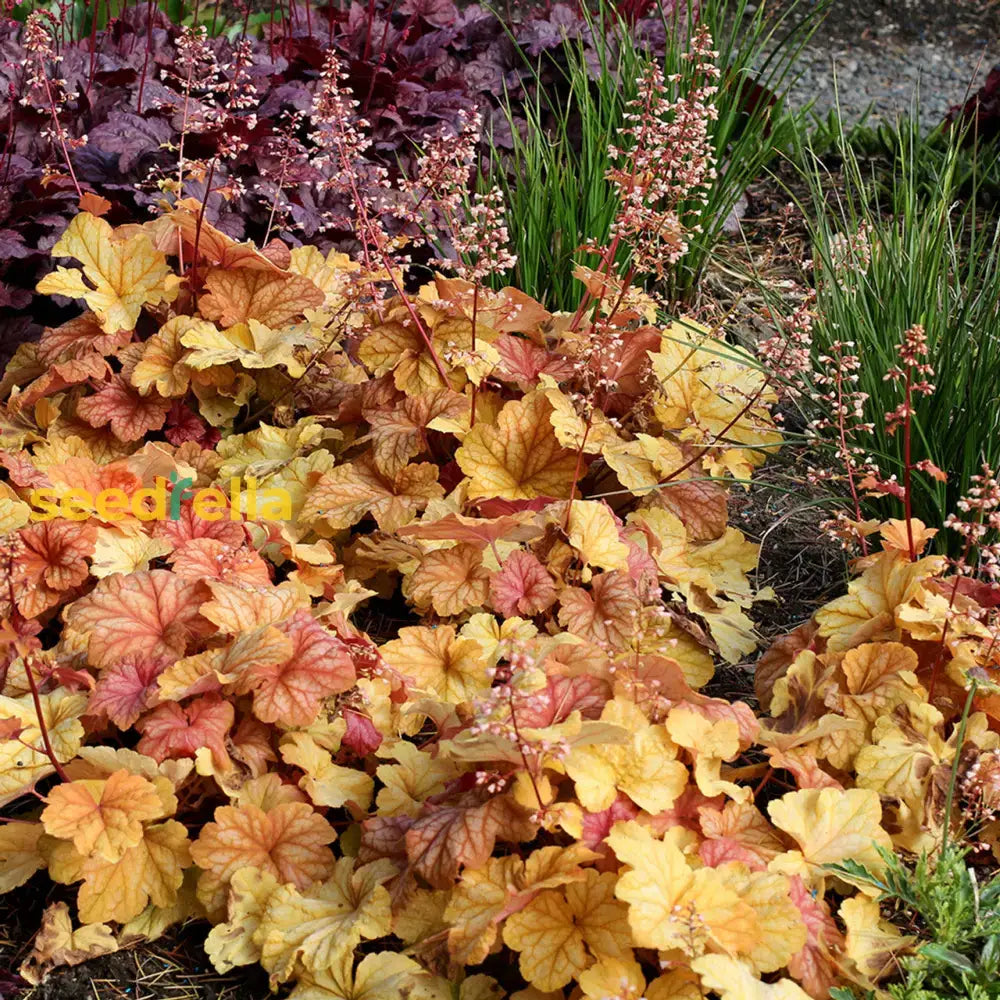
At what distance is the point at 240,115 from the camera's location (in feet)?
9.71

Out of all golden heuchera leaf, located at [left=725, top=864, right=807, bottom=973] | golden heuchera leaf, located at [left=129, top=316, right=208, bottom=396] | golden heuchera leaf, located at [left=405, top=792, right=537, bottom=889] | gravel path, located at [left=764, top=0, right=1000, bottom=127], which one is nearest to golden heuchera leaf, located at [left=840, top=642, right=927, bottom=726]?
golden heuchera leaf, located at [left=725, top=864, right=807, bottom=973]

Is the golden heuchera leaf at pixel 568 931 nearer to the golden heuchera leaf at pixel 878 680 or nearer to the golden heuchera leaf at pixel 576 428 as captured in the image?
the golden heuchera leaf at pixel 878 680

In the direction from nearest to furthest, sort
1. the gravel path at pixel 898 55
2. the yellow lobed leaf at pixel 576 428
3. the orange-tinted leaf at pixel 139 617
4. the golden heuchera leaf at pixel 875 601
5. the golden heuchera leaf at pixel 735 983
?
the golden heuchera leaf at pixel 735 983, the orange-tinted leaf at pixel 139 617, the golden heuchera leaf at pixel 875 601, the yellow lobed leaf at pixel 576 428, the gravel path at pixel 898 55

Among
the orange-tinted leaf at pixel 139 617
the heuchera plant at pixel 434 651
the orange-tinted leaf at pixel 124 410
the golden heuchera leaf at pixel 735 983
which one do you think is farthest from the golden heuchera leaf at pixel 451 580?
the golden heuchera leaf at pixel 735 983

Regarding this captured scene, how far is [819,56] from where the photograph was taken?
504 cm

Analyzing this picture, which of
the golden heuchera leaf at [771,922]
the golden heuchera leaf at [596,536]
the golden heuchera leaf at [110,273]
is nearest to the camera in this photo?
the golden heuchera leaf at [771,922]

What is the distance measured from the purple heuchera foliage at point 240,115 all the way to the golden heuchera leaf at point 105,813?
1.34 meters

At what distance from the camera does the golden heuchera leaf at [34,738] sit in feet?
5.82

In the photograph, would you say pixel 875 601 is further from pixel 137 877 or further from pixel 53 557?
pixel 53 557

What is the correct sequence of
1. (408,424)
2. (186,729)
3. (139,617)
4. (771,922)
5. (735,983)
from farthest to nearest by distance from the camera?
(408,424) < (139,617) < (186,729) < (771,922) < (735,983)

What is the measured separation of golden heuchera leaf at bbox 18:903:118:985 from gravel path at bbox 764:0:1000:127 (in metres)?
3.90

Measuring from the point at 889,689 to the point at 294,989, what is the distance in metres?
1.03

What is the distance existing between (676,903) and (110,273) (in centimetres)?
178

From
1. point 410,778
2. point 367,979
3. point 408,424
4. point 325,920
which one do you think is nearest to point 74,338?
point 408,424
